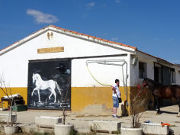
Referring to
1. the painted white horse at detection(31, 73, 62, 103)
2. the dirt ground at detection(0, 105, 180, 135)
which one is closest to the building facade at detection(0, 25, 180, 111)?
the painted white horse at detection(31, 73, 62, 103)

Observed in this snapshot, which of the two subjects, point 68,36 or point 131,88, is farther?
point 68,36

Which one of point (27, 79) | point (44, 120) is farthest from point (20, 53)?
point (44, 120)

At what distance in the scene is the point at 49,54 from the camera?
1633 cm

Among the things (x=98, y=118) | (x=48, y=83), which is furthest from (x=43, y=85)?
(x=98, y=118)

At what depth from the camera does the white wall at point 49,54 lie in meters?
14.7

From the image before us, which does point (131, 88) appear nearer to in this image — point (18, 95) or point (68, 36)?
point (68, 36)

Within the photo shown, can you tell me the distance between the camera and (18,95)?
16703mm

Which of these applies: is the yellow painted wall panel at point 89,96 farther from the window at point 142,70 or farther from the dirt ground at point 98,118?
the window at point 142,70

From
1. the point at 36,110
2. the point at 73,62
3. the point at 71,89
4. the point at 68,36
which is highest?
the point at 68,36

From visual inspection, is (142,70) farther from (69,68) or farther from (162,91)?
(69,68)

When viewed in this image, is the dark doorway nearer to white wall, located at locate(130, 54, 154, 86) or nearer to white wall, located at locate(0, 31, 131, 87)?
white wall, located at locate(0, 31, 131, 87)

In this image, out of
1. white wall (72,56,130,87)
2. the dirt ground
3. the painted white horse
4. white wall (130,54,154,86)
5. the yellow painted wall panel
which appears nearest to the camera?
the dirt ground

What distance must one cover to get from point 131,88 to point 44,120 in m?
5.92

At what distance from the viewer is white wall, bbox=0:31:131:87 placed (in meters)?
14.7
